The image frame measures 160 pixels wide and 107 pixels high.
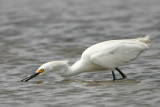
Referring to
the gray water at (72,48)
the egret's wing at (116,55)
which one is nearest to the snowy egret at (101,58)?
the egret's wing at (116,55)

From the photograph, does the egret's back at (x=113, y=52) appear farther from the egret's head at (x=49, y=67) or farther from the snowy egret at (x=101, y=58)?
the egret's head at (x=49, y=67)

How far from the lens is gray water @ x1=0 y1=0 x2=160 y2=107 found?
409 inches

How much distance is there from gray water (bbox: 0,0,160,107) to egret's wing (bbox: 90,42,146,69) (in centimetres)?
50

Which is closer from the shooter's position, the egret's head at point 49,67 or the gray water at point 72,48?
the gray water at point 72,48

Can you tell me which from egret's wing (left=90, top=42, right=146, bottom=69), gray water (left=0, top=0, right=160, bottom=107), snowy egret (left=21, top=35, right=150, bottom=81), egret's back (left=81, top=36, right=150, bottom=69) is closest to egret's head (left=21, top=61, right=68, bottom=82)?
snowy egret (left=21, top=35, right=150, bottom=81)

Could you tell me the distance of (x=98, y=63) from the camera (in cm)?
1170

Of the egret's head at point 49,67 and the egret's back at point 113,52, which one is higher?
the egret's back at point 113,52

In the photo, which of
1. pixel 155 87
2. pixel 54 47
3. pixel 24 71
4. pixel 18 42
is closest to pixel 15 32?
pixel 18 42

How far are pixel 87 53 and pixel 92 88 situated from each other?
100cm

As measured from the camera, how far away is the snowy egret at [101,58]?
1168 cm

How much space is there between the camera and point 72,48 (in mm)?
16203

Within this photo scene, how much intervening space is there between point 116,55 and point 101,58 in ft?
1.47

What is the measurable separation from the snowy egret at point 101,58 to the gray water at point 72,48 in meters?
0.33

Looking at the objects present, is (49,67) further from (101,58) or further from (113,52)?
(113,52)
